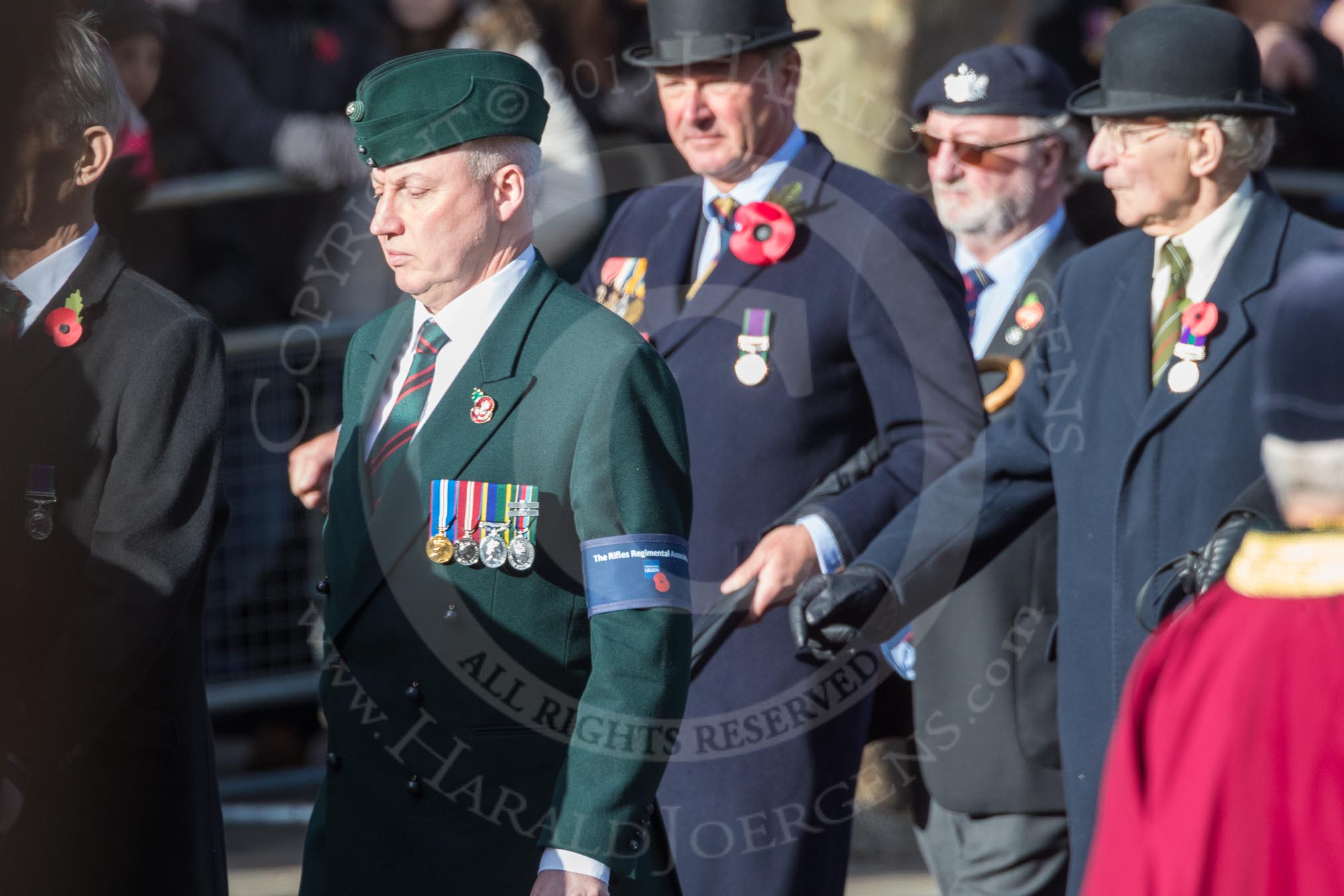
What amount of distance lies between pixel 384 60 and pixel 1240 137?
3214 millimetres

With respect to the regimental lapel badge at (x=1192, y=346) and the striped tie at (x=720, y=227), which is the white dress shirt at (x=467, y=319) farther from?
the regimental lapel badge at (x=1192, y=346)

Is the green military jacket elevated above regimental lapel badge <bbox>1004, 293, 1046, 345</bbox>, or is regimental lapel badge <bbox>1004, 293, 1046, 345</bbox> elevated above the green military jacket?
regimental lapel badge <bbox>1004, 293, 1046, 345</bbox>

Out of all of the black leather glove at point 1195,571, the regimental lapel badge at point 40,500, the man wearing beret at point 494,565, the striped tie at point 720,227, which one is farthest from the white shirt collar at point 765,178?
the regimental lapel badge at point 40,500

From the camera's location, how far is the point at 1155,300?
4.32m

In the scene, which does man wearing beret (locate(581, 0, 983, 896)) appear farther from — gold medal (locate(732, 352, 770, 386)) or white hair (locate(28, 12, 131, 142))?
white hair (locate(28, 12, 131, 142))

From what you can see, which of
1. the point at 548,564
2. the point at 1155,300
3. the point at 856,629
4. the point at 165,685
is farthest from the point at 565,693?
the point at 1155,300

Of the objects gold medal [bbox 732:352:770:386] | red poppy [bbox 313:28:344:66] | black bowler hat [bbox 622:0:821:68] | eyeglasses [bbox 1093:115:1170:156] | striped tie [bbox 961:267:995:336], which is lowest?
gold medal [bbox 732:352:770:386]

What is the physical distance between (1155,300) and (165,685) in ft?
6.99

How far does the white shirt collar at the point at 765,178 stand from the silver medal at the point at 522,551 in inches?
68.4

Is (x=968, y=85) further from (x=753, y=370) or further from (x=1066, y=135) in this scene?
(x=753, y=370)

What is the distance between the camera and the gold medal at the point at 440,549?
328 cm

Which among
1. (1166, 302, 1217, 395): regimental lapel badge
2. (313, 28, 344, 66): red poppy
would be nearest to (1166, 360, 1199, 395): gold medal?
(1166, 302, 1217, 395): regimental lapel badge

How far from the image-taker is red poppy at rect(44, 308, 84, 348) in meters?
3.62

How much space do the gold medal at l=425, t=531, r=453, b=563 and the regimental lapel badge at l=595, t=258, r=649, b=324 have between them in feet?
5.13
